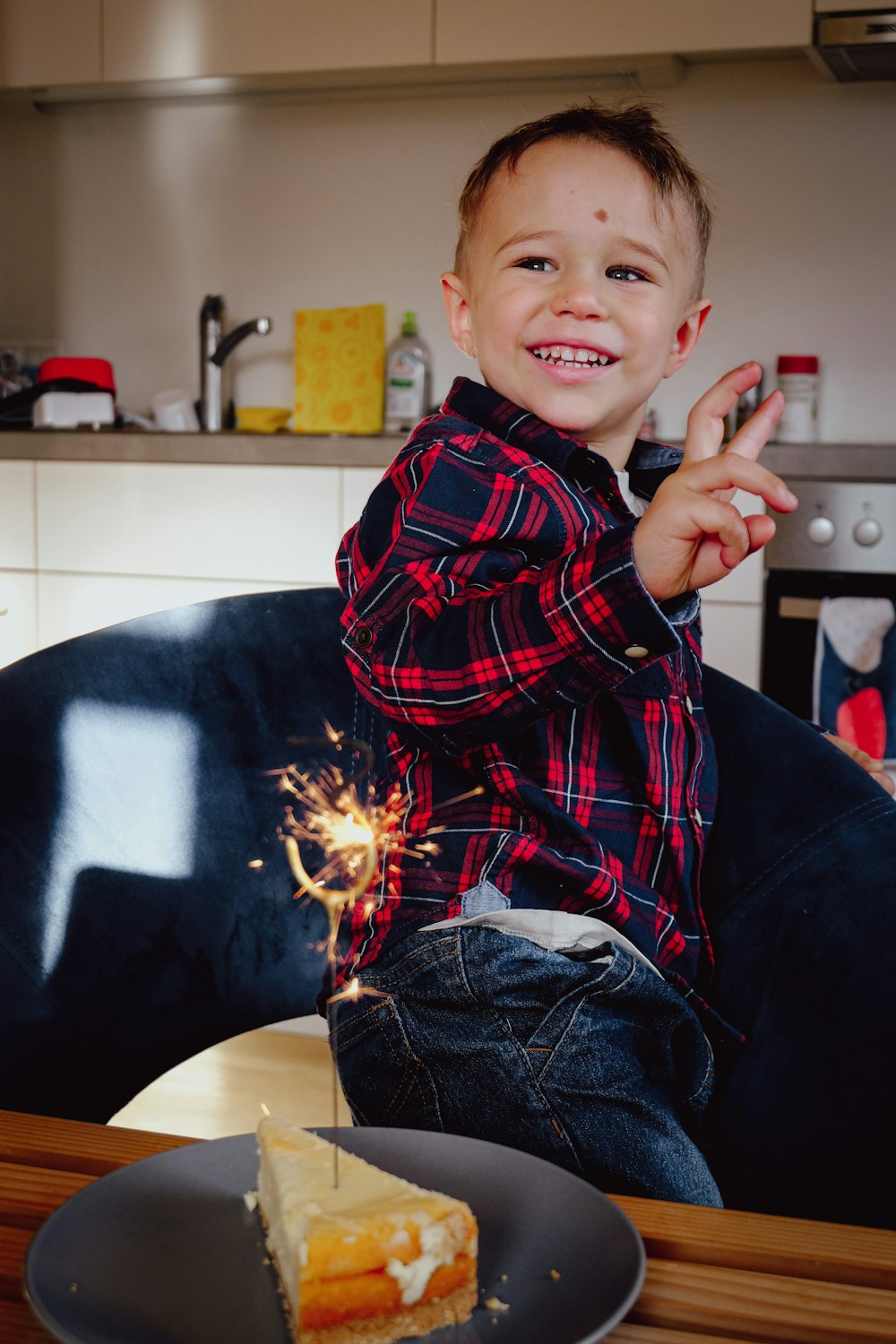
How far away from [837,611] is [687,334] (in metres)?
1.29

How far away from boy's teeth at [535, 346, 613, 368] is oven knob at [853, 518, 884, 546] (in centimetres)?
148

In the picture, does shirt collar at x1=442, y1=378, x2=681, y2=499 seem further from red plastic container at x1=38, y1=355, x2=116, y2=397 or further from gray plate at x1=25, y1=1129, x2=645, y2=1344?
red plastic container at x1=38, y1=355, x2=116, y2=397

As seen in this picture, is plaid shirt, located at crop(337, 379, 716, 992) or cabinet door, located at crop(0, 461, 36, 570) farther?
cabinet door, located at crop(0, 461, 36, 570)

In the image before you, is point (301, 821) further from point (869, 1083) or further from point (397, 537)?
point (869, 1083)

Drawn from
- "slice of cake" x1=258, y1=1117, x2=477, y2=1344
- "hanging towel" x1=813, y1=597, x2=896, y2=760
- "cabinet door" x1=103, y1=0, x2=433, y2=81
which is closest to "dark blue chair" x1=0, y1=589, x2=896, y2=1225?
"slice of cake" x1=258, y1=1117, x2=477, y2=1344

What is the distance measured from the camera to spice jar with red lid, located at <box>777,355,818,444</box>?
2.95m

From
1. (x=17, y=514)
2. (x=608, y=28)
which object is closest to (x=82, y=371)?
(x=17, y=514)

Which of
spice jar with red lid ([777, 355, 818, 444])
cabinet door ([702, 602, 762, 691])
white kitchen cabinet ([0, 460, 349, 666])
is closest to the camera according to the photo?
cabinet door ([702, 602, 762, 691])

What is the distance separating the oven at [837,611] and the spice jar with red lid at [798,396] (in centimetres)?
48

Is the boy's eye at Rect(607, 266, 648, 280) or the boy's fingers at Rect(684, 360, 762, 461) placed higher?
the boy's eye at Rect(607, 266, 648, 280)

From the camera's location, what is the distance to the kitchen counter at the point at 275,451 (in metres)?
2.62

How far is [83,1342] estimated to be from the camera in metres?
0.48

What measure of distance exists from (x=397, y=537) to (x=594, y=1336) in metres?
0.58

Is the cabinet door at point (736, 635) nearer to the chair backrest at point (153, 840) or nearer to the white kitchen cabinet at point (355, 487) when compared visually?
the white kitchen cabinet at point (355, 487)
